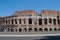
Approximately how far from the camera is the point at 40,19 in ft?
217

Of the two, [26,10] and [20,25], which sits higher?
[26,10]

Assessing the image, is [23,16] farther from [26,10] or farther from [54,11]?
[54,11]

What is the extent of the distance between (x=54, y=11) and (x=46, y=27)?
749 cm

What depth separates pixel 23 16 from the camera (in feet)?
215

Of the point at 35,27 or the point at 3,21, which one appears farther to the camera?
the point at 3,21

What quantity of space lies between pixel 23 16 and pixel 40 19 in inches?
261

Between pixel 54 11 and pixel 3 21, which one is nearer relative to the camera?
pixel 54 11

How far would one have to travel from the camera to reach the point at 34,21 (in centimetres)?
6575

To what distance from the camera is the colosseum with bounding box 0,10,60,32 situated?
6362 centimetres

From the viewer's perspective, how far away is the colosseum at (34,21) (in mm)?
63625

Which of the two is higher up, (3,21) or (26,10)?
(26,10)

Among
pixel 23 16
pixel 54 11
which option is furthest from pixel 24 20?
pixel 54 11

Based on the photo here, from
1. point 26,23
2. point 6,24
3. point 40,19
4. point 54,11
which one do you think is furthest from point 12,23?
point 54,11

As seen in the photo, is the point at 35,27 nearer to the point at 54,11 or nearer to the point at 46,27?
the point at 46,27
